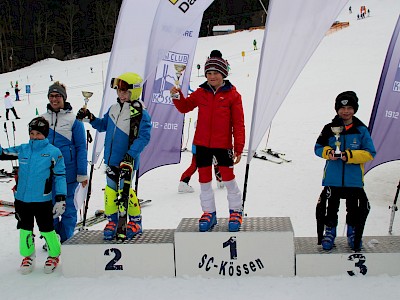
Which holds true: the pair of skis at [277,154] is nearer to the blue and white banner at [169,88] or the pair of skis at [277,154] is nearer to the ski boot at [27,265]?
the blue and white banner at [169,88]

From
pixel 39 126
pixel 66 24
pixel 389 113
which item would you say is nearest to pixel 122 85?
pixel 39 126

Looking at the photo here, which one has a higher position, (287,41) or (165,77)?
(287,41)

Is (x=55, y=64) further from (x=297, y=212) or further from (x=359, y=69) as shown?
(x=297, y=212)

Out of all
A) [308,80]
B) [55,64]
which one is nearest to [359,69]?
[308,80]

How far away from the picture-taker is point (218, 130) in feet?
14.0

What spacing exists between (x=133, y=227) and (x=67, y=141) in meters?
1.24

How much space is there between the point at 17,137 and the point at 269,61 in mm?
12956

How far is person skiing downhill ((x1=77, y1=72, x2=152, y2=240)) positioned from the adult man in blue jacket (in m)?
1.63

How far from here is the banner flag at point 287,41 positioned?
13.7 feet

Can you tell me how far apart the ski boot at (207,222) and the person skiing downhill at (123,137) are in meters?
0.67

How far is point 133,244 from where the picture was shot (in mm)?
4141

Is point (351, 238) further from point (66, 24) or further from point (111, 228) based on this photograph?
point (66, 24)

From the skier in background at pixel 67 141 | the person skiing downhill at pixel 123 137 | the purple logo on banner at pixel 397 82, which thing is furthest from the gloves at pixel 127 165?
the purple logo on banner at pixel 397 82

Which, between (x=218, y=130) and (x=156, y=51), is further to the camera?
(x=156, y=51)
